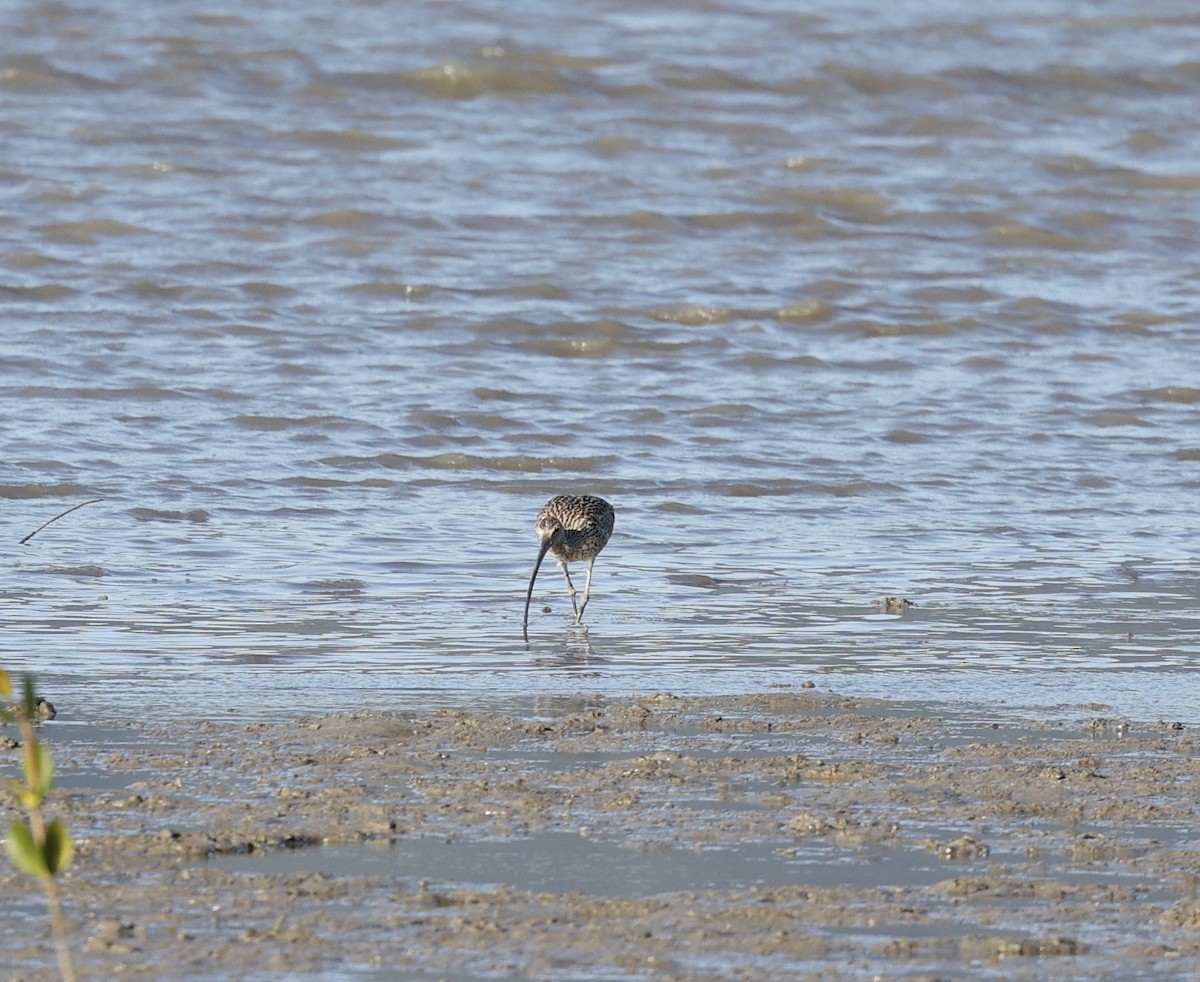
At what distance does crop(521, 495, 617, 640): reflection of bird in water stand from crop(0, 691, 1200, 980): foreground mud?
6.97 ft

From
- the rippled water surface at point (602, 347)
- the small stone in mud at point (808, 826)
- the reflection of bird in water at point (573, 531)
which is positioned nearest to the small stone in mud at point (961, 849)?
the small stone in mud at point (808, 826)

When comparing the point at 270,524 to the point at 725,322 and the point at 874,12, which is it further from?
the point at 874,12

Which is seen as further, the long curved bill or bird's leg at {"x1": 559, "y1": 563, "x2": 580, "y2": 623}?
bird's leg at {"x1": 559, "y1": 563, "x2": 580, "y2": 623}

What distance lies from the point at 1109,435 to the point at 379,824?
695 centimetres

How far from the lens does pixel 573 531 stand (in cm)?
784

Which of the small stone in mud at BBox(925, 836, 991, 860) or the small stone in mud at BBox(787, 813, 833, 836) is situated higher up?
the small stone in mud at BBox(787, 813, 833, 836)

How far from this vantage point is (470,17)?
19641mm

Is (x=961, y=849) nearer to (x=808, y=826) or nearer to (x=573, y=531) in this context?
(x=808, y=826)

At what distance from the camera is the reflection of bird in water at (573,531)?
773 centimetres

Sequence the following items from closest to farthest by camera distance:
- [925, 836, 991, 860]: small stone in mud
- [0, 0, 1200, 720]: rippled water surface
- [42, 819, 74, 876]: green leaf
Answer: [42, 819, 74, 876]: green leaf < [925, 836, 991, 860]: small stone in mud < [0, 0, 1200, 720]: rippled water surface

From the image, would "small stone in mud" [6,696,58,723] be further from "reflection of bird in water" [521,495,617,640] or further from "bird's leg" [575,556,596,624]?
"reflection of bird in water" [521,495,617,640]

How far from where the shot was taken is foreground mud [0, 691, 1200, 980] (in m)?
3.66

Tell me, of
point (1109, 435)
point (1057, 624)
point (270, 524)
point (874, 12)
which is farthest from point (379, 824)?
point (874, 12)

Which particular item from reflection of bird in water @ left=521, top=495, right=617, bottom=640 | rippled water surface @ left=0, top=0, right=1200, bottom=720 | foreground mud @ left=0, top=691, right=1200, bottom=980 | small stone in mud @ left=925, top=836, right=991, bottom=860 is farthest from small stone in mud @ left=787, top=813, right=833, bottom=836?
→ reflection of bird in water @ left=521, top=495, right=617, bottom=640
